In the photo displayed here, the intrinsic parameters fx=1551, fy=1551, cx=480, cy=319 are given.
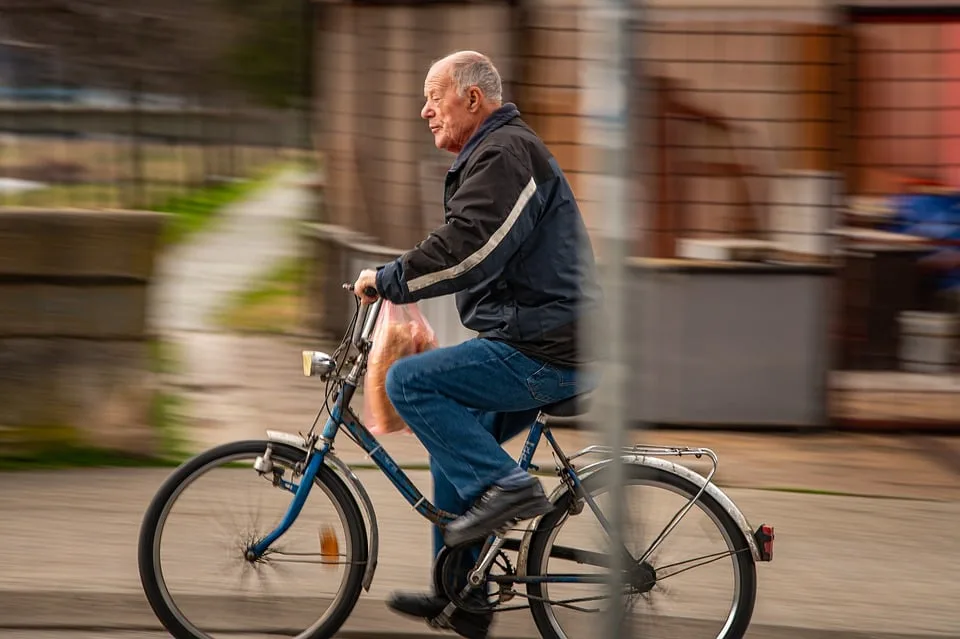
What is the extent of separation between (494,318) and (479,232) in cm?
31

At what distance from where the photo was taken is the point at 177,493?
447 cm

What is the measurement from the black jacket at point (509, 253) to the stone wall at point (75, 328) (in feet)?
9.05

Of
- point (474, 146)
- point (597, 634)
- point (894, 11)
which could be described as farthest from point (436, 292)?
point (894, 11)

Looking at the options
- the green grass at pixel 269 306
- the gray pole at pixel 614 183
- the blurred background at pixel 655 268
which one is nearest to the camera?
the gray pole at pixel 614 183

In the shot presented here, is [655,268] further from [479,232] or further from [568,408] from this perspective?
[479,232]

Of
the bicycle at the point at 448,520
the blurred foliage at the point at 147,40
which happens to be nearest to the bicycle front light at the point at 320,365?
the bicycle at the point at 448,520

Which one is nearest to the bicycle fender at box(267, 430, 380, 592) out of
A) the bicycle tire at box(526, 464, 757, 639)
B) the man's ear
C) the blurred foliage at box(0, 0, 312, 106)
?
the bicycle tire at box(526, 464, 757, 639)

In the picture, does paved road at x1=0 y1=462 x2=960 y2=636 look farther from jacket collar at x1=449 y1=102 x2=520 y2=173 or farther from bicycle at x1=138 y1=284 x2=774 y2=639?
jacket collar at x1=449 y1=102 x2=520 y2=173

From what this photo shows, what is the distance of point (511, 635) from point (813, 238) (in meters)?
3.72

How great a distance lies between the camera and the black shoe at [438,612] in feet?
15.0

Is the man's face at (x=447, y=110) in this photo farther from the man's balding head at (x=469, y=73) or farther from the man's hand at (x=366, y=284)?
the man's hand at (x=366, y=284)

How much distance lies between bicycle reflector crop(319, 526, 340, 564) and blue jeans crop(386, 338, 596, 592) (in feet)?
1.42

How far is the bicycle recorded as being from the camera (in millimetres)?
4430

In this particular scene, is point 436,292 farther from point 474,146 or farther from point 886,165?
point 886,165
